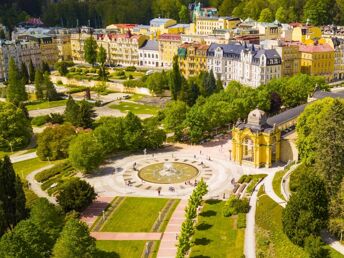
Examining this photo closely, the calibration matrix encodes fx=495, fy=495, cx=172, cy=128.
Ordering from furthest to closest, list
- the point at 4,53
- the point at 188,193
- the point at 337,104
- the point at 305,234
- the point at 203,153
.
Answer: the point at 4,53, the point at 203,153, the point at 188,193, the point at 337,104, the point at 305,234

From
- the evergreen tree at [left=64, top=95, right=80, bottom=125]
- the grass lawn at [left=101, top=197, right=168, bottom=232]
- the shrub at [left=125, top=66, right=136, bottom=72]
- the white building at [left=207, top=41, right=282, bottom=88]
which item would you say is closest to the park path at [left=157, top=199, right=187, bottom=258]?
the grass lawn at [left=101, top=197, right=168, bottom=232]

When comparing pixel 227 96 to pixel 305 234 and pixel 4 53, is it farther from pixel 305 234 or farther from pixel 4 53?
pixel 4 53

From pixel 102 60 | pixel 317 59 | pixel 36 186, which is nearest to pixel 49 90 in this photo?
pixel 102 60

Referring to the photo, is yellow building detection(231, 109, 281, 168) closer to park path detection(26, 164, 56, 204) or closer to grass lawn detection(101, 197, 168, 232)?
grass lawn detection(101, 197, 168, 232)

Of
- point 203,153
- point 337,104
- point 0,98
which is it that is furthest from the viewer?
point 0,98

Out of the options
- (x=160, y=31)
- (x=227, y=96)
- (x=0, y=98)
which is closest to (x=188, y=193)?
(x=227, y=96)
